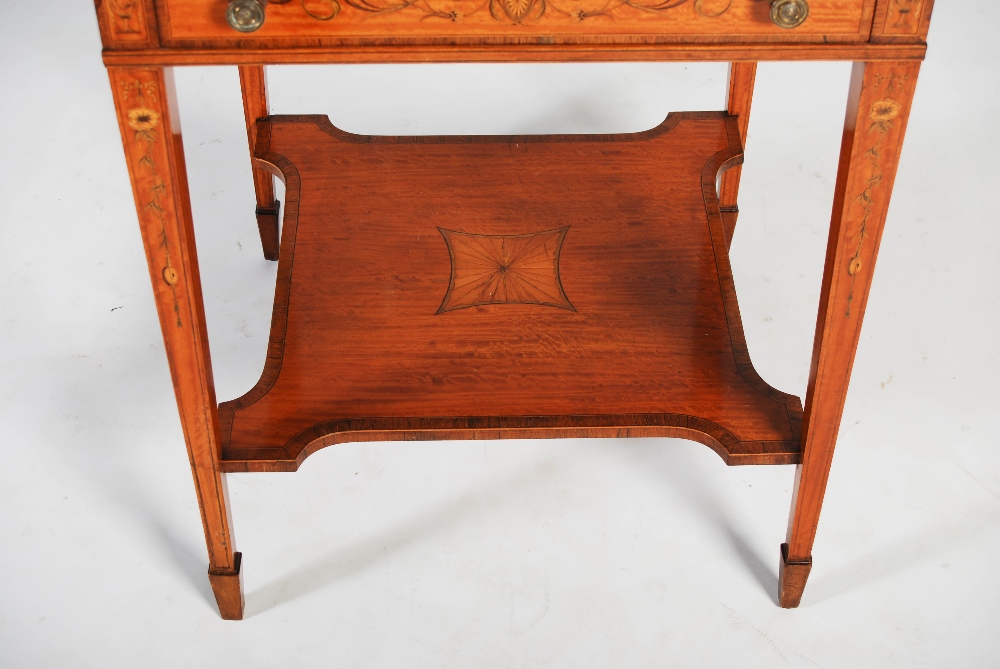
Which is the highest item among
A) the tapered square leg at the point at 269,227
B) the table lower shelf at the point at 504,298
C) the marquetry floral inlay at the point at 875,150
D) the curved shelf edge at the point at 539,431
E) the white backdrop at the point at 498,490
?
the marquetry floral inlay at the point at 875,150

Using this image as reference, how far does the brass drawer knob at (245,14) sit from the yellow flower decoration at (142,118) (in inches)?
5.8

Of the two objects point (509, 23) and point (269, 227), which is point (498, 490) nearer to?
point (269, 227)

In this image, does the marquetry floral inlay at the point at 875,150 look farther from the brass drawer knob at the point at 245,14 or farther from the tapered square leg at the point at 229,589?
the tapered square leg at the point at 229,589

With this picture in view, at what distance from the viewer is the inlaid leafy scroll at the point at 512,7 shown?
4.87 feet

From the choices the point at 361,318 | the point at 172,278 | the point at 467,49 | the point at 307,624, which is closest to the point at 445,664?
the point at 307,624

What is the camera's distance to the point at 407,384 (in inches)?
79.7

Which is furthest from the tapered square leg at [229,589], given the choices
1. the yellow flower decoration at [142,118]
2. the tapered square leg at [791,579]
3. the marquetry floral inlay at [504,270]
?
the tapered square leg at [791,579]

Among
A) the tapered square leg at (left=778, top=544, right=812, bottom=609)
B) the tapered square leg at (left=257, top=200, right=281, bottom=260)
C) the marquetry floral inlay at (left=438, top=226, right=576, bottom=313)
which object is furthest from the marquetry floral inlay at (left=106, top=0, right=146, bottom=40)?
the tapered square leg at (left=778, top=544, right=812, bottom=609)

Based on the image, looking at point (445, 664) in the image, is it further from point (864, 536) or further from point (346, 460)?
point (864, 536)

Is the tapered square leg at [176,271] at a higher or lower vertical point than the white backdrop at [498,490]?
higher

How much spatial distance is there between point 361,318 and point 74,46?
4.83 ft

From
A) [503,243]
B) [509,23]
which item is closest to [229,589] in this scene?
[503,243]

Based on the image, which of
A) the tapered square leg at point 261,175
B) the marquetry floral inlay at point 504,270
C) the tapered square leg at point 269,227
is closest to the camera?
the marquetry floral inlay at point 504,270

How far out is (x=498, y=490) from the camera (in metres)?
2.24
